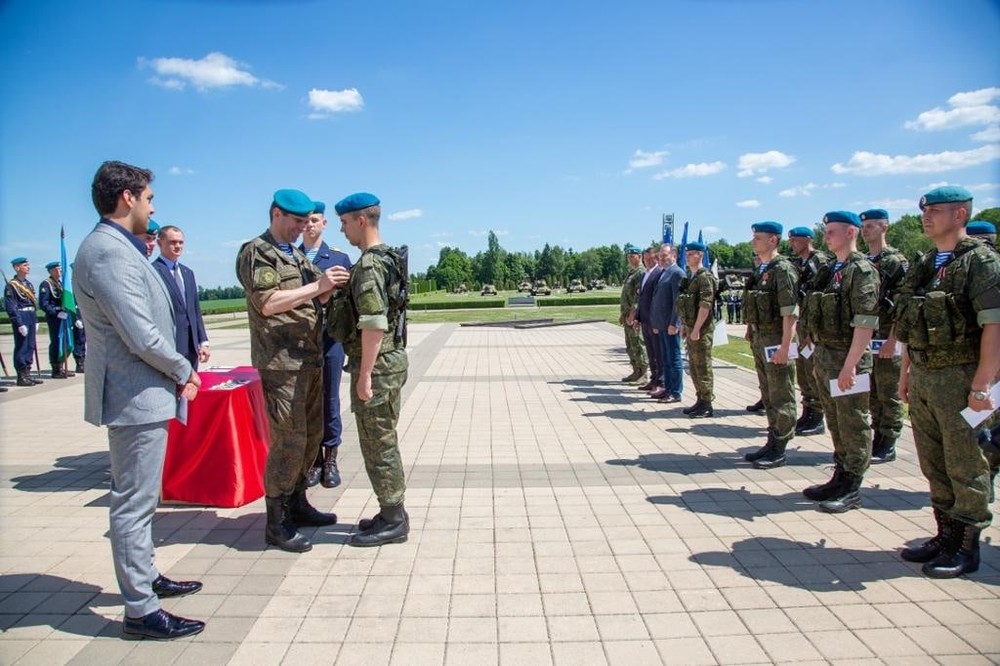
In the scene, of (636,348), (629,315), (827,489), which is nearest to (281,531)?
(827,489)

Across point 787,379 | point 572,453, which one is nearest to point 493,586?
point 572,453

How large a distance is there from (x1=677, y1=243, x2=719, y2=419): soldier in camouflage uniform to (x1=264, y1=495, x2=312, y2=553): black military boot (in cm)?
529

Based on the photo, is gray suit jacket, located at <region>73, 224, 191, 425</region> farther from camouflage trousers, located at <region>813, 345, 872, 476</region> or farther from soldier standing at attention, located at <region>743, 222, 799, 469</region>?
soldier standing at attention, located at <region>743, 222, 799, 469</region>

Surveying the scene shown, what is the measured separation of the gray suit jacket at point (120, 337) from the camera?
290 cm

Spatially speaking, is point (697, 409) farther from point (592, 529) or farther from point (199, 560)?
point (199, 560)

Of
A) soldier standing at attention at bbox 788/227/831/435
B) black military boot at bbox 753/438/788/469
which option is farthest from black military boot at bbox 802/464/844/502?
soldier standing at attention at bbox 788/227/831/435

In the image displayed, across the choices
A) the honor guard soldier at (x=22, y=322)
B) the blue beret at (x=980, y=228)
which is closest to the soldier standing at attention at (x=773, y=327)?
the blue beret at (x=980, y=228)

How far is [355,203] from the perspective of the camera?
155 inches

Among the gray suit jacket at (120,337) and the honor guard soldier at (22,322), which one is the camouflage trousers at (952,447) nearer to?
the gray suit jacket at (120,337)

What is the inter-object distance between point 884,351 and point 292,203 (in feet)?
17.5

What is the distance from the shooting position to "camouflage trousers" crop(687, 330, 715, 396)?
7.66 m

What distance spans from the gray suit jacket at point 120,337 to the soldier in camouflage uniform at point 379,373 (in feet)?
3.65

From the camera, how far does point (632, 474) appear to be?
5512mm

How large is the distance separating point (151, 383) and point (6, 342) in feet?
78.6
